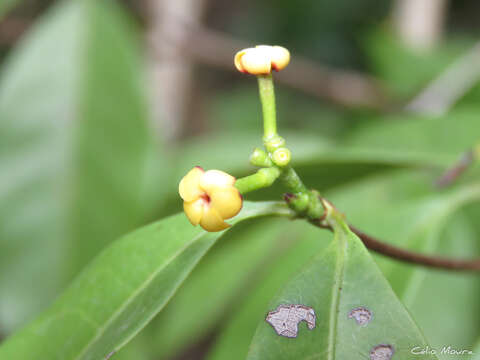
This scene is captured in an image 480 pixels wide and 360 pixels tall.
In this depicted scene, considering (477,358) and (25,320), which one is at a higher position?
(25,320)

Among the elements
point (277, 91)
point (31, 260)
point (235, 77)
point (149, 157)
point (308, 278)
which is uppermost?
point (235, 77)

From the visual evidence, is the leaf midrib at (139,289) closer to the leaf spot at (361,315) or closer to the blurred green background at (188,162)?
the leaf spot at (361,315)

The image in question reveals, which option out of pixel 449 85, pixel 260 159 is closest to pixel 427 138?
pixel 449 85

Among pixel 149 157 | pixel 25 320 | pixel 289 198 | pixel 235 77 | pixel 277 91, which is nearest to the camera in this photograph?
pixel 289 198

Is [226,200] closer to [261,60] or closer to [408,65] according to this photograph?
[261,60]

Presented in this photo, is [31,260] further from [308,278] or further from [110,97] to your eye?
[308,278]

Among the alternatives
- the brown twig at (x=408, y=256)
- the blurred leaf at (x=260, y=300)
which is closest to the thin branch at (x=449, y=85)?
the blurred leaf at (x=260, y=300)

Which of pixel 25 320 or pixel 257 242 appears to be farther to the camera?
pixel 257 242

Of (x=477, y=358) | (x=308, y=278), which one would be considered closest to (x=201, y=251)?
(x=308, y=278)
